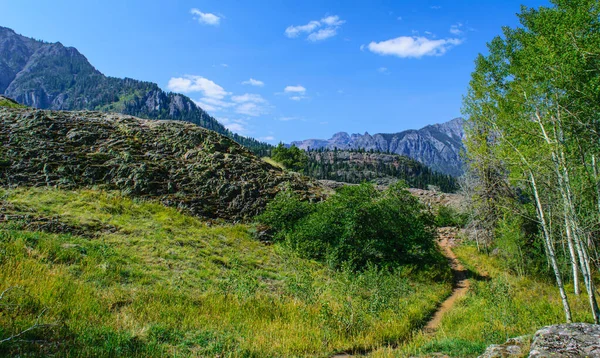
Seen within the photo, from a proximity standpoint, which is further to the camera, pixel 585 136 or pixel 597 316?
pixel 585 136

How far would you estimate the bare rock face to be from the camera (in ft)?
16.2

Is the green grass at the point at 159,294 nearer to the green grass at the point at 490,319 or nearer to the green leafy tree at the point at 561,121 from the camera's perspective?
the green grass at the point at 490,319

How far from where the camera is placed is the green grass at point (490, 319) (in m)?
7.26

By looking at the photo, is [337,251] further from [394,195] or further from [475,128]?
[475,128]

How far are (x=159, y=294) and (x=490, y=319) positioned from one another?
977 centimetres

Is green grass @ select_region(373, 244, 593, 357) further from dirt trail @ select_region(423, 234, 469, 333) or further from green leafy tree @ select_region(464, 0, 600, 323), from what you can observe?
green leafy tree @ select_region(464, 0, 600, 323)

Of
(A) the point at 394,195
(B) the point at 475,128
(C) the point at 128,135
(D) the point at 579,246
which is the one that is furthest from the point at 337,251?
(C) the point at 128,135

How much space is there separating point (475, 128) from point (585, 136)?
36.1 ft

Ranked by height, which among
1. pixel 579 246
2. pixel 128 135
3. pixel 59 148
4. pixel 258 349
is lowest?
pixel 258 349

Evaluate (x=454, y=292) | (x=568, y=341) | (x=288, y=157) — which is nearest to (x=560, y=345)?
(x=568, y=341)

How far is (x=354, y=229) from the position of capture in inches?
688

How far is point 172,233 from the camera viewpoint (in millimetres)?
14633

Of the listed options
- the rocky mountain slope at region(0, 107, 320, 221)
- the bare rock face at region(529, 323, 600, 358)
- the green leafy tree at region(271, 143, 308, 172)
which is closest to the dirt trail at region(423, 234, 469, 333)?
the bare rock face at region(529, 323, 600, 358)

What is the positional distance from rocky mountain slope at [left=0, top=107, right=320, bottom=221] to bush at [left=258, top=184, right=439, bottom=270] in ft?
8.73
